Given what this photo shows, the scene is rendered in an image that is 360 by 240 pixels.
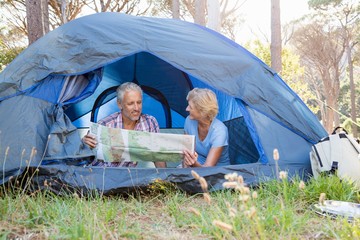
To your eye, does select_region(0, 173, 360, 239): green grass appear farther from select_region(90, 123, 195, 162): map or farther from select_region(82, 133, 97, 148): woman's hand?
select_region(82, 133, 97, 148): woman's hand

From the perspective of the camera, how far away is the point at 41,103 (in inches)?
104

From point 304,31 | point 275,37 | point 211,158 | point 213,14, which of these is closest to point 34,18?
point 213,14

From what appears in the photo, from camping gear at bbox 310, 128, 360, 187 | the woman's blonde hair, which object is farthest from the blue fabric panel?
the woman's blonde hair

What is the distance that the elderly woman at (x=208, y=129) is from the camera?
2.77 meters

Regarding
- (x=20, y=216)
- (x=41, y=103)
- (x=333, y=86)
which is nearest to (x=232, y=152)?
(x=41, y=103)

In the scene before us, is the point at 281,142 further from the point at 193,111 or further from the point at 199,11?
the point at 199,11

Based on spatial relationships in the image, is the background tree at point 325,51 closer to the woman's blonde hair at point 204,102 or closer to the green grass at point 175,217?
the woman's blonde hair at point 204,102

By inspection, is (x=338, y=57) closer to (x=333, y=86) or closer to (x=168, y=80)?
(x=333, y=86)

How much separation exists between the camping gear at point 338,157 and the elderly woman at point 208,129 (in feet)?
2.11

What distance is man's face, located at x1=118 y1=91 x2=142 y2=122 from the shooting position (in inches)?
115

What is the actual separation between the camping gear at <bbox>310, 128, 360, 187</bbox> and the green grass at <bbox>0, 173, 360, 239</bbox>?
130 mm

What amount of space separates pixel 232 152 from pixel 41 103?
1.65m

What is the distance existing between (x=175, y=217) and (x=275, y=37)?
21.2 feet

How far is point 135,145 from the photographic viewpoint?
270cm
